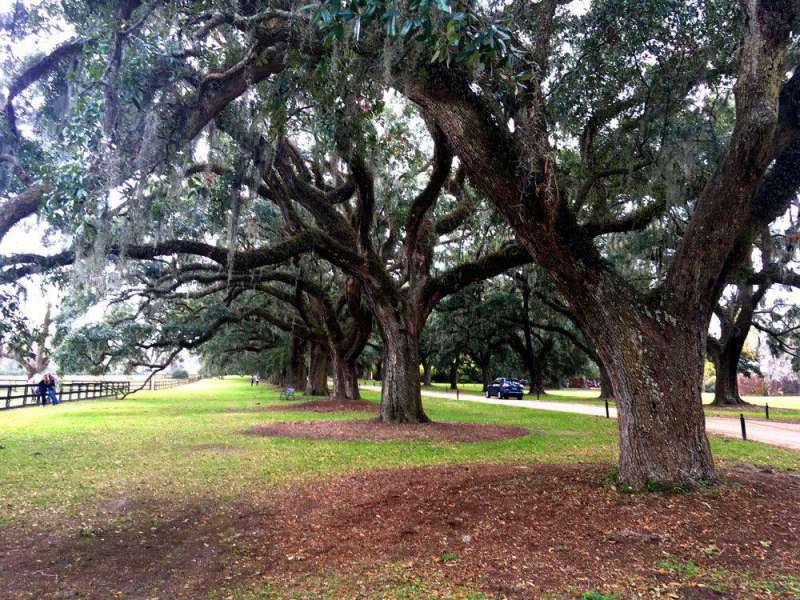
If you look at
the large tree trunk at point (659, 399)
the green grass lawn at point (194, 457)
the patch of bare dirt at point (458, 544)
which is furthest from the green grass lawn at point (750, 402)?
the large tree trunk at point (659, 399)

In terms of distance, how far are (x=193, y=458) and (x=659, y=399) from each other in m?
7.62

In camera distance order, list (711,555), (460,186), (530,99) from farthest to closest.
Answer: (460,186)
(530,99)
(711,555)

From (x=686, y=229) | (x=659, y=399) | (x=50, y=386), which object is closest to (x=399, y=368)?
(x=659, y=399)

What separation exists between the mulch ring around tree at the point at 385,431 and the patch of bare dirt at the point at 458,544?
5.26 meters

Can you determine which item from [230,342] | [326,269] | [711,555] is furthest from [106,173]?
[230,342]

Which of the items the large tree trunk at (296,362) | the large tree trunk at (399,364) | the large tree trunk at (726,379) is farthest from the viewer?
the large tree trunk at (296,362)

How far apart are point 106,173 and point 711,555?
6.83 metres

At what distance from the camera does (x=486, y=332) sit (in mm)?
28719

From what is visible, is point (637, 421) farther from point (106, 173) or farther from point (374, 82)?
point (106, 173)

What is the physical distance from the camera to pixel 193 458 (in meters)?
8.95

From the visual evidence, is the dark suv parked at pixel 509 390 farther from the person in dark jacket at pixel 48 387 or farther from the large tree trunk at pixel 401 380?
the person in dark jacket at pixel 48 387

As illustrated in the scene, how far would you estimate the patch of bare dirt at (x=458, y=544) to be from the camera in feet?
12.1

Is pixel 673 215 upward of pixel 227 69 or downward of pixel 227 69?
downward

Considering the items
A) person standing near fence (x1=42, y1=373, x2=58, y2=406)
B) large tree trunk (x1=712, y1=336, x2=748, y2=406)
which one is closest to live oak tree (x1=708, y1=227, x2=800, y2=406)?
large tree trunk (x1=712, y1=336, x2=748, y2=406)
